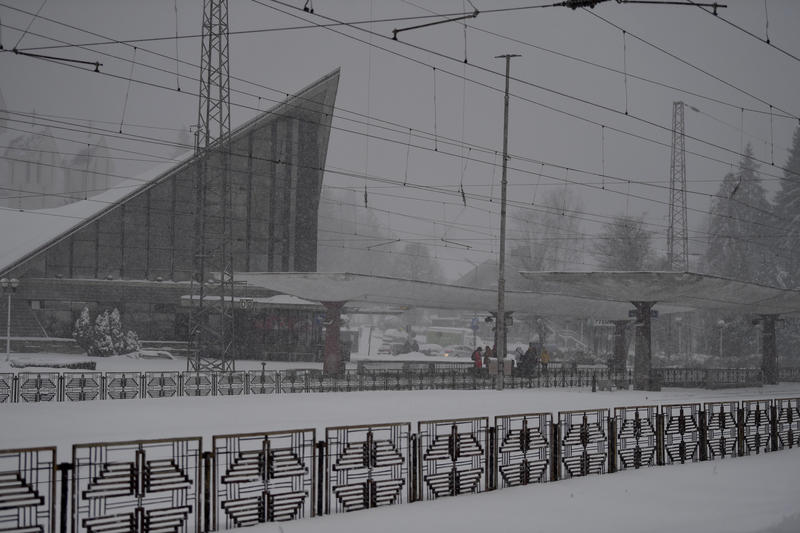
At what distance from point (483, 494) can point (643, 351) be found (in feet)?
85.6

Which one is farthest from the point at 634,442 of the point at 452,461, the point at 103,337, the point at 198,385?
the point at 103,337

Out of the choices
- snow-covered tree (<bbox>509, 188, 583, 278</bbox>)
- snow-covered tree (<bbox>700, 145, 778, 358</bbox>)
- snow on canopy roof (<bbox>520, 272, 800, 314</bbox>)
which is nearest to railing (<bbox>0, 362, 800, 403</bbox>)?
snow on canopy roof (<bbox>520, 272, 800, 314</bbox>)

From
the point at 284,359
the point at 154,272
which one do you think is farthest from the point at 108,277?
the point at 284,359

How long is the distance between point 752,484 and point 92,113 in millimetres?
185443

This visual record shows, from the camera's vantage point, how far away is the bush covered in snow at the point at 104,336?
46188mm

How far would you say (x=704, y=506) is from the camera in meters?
12.6

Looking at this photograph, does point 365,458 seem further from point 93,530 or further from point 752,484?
point 752,484

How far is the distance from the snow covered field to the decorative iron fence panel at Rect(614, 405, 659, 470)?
39cm

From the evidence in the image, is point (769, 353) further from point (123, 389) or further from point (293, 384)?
point (123, 389)

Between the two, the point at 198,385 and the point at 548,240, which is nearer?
the point at 198,385

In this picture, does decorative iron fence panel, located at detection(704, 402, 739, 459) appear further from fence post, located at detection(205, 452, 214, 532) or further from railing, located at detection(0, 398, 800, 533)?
fence post, located at detection(205, 452, 214, 532)

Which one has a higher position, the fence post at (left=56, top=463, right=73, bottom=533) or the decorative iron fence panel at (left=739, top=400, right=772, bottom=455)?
the fence post at (left=56, top=463, right=73, bottom=533)

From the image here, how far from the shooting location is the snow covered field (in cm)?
1125

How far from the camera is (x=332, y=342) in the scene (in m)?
37.7
